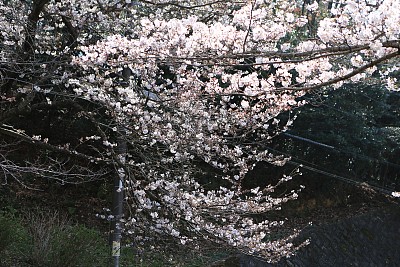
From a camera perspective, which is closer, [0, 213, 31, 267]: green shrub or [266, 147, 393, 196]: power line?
[0, 213, 31, 267]: green shrub

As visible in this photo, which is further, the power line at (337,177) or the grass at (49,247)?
the power line at (337,177)

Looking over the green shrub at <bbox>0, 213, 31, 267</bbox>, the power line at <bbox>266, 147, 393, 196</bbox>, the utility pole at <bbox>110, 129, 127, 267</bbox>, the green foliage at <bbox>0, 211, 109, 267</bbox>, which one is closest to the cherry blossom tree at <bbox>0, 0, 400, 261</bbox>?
the utility pole at <bbox>110, 129, 127, 267</bbox>

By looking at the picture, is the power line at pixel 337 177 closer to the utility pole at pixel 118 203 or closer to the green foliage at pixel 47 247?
the utility pole at pixel 118 203

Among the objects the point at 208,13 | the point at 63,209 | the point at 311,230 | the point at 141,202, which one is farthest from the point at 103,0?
the point at 311,230

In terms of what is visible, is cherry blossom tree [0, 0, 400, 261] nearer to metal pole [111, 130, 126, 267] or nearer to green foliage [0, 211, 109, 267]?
metal pole [111, 130, 126, 267]

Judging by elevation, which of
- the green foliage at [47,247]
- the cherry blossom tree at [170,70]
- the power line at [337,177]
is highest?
the power line at [337,177]

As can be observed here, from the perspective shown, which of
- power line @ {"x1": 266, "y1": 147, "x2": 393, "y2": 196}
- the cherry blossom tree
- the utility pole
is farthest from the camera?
power line @ {"x1": 266, "y1": 147, "x2": 393, "y2": 196}

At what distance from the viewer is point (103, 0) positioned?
19.7 ft

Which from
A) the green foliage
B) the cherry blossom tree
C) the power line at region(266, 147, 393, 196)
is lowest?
the green foliage

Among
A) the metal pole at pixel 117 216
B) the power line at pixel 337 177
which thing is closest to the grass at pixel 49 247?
the metal pole at pixel 117 216

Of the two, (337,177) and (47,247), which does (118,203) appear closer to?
(47,247)

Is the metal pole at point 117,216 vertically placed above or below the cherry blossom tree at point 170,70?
below

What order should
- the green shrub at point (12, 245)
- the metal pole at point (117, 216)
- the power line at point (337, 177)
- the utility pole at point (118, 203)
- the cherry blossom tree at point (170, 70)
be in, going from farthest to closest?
1. the power line at point (337, 177)
2. the green shrub at point (12, 245)
3. the metal pole at point (117, 216)
4. the utility pole at point (118, 203)
5. the cherry blossom tree at point (170, 70)

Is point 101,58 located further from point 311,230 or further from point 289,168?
point 289,168
